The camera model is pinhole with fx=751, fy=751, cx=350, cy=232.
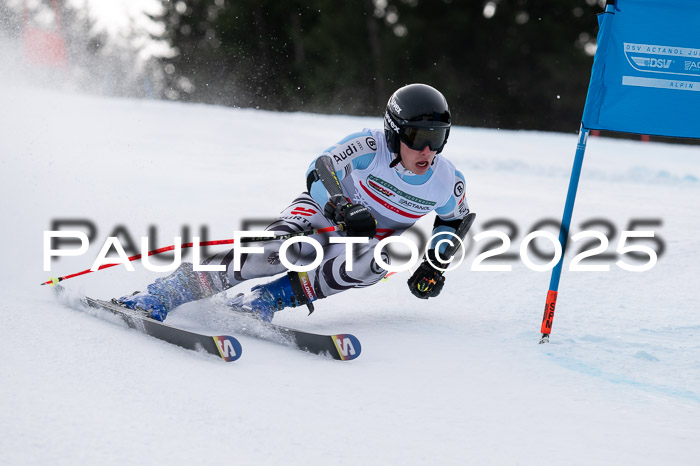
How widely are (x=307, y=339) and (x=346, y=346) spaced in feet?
0.66

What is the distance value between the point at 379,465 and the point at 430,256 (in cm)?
189

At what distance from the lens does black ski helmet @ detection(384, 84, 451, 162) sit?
3502mm

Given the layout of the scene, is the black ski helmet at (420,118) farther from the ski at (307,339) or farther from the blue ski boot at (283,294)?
the ski at (307,339)

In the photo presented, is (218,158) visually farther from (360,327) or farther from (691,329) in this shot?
(691,329)

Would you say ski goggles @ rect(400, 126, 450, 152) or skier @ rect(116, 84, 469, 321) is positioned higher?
ski goggles @ rect(400, 126, 450, 152)


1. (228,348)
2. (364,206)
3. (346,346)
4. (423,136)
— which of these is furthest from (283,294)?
(423,136)

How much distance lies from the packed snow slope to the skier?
6.9 inches

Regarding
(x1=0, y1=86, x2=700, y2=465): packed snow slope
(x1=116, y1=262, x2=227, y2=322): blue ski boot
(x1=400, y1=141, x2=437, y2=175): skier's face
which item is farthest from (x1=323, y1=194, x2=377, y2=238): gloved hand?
(x1=116, y1=262, x2=227, y2=322): blue ski boot

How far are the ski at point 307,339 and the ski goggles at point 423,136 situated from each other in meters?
1.00

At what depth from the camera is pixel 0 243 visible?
495cm

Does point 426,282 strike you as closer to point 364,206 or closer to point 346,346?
point 364,206

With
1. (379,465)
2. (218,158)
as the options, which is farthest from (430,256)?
(218,158)

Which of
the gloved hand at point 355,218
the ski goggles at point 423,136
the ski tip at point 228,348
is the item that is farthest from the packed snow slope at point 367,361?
the ski goggles at point 423,136

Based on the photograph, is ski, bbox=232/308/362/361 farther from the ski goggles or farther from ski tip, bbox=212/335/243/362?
the ski goggles
